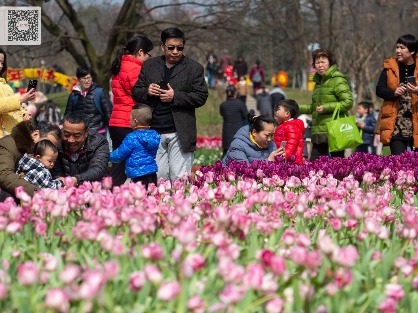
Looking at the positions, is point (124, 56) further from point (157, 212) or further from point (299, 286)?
point (299, 286)

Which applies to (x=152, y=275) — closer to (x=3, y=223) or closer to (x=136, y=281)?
(x=136, y=281)

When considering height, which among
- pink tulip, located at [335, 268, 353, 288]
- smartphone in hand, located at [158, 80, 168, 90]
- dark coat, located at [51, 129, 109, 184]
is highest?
smartphone in hand, located at [158, 80, 168, 90]

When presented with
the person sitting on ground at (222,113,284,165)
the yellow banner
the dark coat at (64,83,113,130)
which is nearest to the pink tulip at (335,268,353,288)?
the person sitting on ground at (222,113,284,165)

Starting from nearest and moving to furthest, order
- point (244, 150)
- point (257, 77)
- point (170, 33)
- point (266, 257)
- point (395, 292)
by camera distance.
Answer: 1. point (395, 292)
2. point (266, 257)
3. point (170, 33)
4. point (244, 150)
5. point (257, 77)

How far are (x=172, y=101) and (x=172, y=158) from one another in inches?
19.4

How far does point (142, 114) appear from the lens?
7938 mm

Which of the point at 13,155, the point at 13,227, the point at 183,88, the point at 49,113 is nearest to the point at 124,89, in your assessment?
the point at 183,88

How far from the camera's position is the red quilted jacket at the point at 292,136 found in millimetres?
9469

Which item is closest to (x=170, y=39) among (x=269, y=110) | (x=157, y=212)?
(x=157, y=212)

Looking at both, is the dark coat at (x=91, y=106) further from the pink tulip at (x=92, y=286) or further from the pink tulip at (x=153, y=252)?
the pink tulip at (x=92, y=286)

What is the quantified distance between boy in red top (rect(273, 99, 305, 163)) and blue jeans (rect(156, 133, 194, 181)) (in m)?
1.28
